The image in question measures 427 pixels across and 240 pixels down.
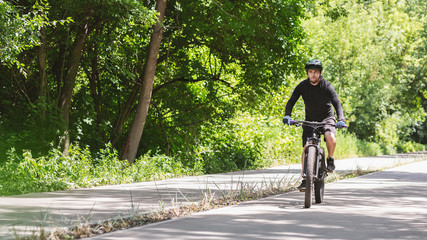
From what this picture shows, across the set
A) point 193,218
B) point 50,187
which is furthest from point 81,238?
point 50,187

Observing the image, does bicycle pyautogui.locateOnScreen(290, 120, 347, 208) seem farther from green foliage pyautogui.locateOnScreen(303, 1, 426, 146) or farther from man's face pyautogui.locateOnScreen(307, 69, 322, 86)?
green foliage pyautogui.locateOnScreen(303, 1, 426, 146)

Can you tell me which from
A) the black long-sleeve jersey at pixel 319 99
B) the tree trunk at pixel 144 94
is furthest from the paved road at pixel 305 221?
the tree trunk at pixel 144 94

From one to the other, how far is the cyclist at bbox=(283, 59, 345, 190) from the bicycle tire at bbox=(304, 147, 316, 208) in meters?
0.47

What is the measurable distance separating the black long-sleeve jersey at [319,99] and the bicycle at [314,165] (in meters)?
0.21

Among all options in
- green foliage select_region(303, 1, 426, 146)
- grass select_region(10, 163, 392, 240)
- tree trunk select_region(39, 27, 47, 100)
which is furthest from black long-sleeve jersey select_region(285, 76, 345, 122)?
green foliage select_region(303, 1, 426, 146)

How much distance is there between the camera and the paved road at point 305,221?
263 inches

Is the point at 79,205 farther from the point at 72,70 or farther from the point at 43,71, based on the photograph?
the point at 72,70

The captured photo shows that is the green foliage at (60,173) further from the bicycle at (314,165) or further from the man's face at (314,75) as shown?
the man's face at (314,75)

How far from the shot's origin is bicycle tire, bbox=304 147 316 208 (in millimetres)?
9156

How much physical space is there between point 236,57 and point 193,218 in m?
11.3

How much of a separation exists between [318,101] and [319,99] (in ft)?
0.12

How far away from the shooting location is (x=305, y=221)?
25.6ft

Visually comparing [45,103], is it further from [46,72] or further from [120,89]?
[120,89]

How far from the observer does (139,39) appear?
717 inches
